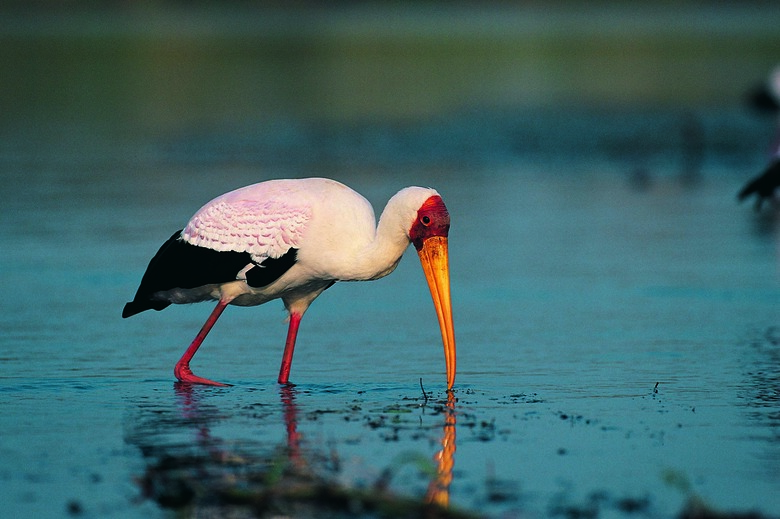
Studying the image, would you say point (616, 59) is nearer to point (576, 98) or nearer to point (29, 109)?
point (576, 98)

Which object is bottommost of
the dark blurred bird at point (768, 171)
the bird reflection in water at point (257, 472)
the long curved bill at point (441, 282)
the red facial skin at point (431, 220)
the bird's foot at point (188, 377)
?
the bird reflection in water at point (257, 472)

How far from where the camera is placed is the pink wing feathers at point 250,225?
25.9ft

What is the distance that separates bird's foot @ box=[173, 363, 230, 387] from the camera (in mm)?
7832

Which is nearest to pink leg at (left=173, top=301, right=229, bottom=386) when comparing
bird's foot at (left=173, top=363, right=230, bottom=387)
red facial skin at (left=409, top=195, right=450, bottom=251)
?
bird's foot at (left=173, top=363, right=230, bottom=387)

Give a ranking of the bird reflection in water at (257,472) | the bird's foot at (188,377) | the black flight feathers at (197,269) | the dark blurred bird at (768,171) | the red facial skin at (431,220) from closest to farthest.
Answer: the bird reflection in water at (257,472) → the red facial skin at (431,220) → the bird's foot at (188,377) → the black flight feathers at (197,269) → the dark blurred bird at (768,171)

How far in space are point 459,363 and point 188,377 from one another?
1.38m

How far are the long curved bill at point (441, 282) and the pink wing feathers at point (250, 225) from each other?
0.66 meters

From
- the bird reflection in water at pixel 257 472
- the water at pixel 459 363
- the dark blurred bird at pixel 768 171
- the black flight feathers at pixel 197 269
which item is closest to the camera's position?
the bird reflection in water at pixel 257 472

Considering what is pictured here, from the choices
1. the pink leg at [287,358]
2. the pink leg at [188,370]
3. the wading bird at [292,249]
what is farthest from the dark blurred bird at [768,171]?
the pink leg at [188,370]

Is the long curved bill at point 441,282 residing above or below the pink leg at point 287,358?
above

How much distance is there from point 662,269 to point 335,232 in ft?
14.6

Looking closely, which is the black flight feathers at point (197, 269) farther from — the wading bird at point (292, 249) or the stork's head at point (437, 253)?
the stork's head at point (437, 253)

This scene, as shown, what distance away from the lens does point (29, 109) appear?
29953mm

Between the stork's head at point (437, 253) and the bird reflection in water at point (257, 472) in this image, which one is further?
the stork's head at point (437, 253)
